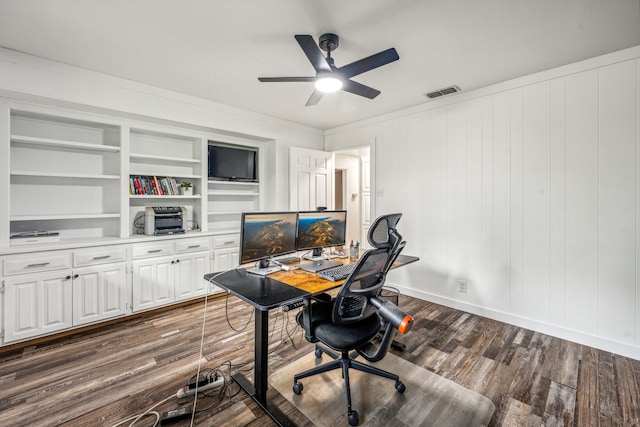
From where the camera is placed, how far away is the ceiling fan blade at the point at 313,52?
1768 millimetres

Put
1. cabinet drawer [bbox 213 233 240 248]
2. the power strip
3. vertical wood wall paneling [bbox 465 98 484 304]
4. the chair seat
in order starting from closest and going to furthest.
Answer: the chair seat, the power strip, vertical wood wall paneling [bbox 465 98 484 304], cabinet drawer [bbox 213 233 240 248]

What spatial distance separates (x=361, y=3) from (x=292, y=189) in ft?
9.00

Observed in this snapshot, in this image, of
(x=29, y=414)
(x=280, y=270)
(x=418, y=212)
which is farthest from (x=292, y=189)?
(x=29, y=414)

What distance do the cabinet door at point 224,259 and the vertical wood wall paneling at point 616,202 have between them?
149 inches

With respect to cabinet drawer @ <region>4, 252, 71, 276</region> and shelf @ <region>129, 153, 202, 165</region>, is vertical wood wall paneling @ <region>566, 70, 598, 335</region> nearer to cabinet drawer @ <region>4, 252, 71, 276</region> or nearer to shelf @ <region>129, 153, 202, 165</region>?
shelf @ <region>129, 153, 202, 165</region>

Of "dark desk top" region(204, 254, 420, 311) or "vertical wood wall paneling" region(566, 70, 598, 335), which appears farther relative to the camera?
"vertical wood wall paneling" region(566, 70, 598, 335)

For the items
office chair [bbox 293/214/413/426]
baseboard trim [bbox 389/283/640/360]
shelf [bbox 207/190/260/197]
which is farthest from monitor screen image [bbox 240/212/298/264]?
baseboard trim [bbox 389/283/640/360]

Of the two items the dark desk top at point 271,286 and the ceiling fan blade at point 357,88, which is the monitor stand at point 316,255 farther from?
the ceiling fan blade at point 357,88

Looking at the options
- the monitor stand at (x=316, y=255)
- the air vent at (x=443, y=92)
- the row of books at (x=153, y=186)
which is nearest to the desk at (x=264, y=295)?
the monitor stand at (x=316, y=255)

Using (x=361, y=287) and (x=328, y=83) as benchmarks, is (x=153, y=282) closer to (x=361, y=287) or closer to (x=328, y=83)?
(x=361, y=287)

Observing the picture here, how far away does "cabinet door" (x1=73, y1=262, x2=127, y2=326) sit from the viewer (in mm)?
2719

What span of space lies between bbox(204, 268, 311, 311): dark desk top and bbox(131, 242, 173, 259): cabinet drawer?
5.20 ft

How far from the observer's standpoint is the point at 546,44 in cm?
226

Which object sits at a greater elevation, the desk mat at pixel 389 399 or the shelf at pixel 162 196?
the shelf at pixel 162 196
